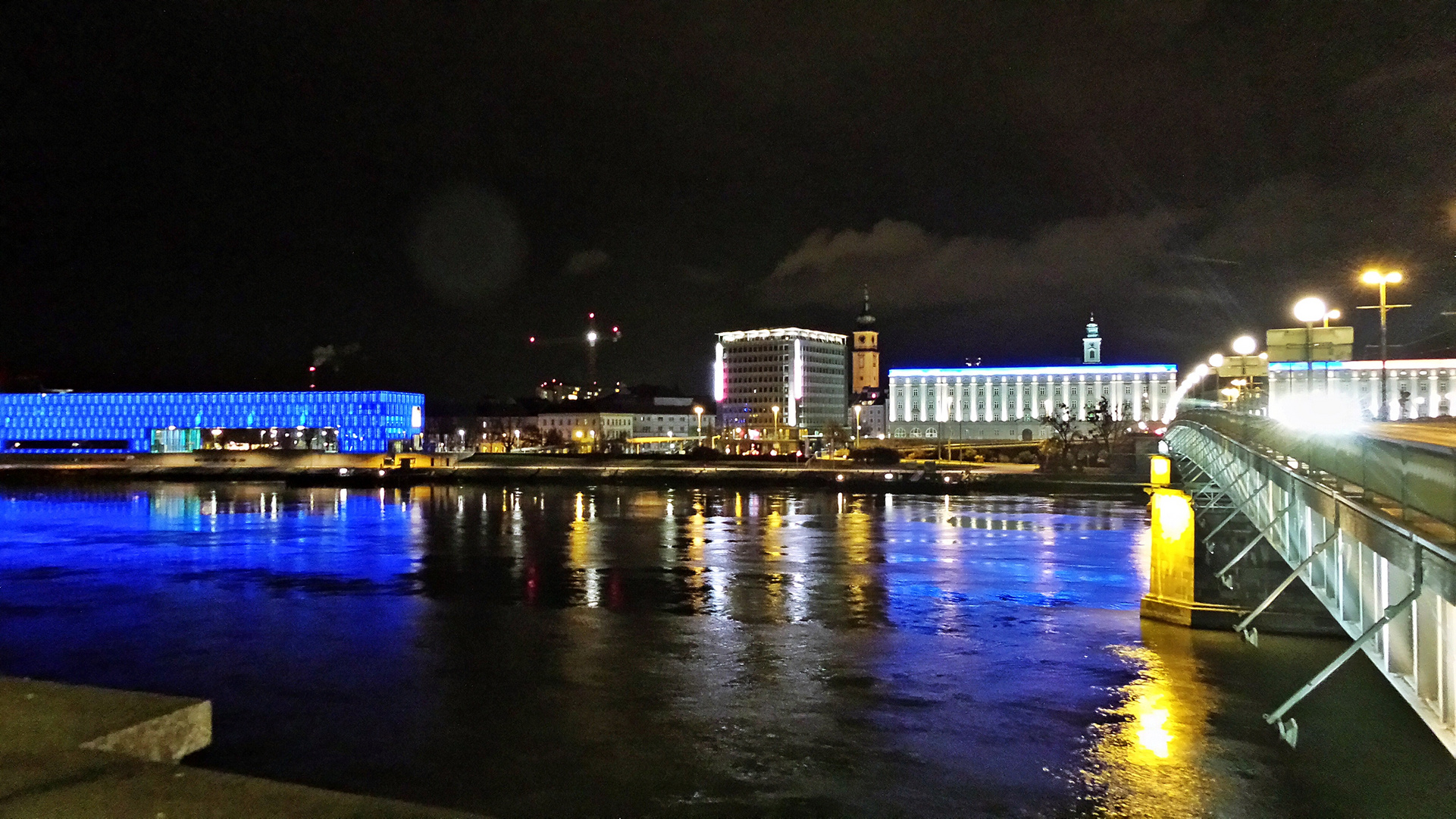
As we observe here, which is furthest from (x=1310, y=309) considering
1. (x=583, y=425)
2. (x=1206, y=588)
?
(x=583, y=425)

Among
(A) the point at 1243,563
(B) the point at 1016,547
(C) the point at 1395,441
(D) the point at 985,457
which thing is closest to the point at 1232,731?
(C) the point at 1395,441

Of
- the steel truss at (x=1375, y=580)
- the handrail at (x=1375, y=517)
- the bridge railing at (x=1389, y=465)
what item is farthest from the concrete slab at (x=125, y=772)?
the steel truss at (x=1375, y=580)

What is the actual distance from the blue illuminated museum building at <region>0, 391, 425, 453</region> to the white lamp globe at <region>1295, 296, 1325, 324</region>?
121851mm

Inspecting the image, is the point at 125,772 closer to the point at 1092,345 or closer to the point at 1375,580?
the point at 1375,580

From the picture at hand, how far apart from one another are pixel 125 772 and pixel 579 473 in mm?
85323

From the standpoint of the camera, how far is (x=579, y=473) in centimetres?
9138

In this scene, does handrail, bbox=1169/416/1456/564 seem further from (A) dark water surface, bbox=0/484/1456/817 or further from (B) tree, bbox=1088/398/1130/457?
(B) tree, bbox=1088/398/1130/457

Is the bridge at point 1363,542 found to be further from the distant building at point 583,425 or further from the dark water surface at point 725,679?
the distant building at point 583,425

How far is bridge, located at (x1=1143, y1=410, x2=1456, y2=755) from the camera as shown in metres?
8.75

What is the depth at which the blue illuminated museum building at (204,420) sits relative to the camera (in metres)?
138

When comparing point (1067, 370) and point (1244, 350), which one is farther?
point (1067, 370)

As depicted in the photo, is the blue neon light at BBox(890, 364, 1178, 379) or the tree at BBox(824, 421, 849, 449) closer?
the tree at BBox(824, 421, 849, 449)

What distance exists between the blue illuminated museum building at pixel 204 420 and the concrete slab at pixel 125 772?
13354cm

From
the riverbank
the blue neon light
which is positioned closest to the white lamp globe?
the riverbank
